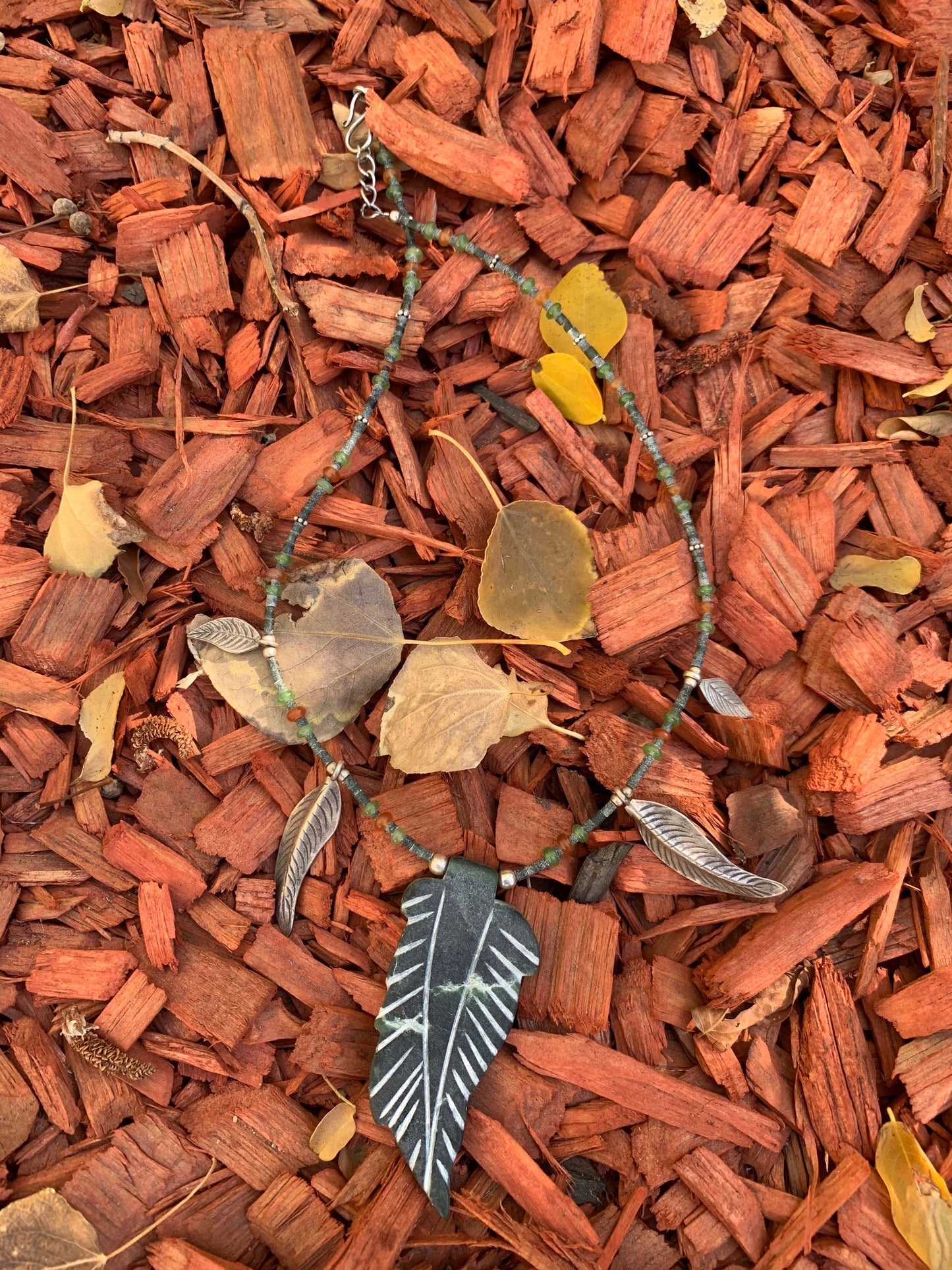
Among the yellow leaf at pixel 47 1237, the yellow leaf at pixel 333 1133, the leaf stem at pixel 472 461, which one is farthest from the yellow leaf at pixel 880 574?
the yellow leaf at pixel 47 1237

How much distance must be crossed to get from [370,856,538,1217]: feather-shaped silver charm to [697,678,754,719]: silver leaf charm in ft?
1.71

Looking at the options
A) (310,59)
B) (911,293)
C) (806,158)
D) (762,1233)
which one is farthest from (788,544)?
(310,59)

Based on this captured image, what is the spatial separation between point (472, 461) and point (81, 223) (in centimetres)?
88

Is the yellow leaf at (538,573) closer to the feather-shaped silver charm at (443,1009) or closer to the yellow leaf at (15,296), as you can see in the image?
the feather-shaped silver charm at (443,1009)

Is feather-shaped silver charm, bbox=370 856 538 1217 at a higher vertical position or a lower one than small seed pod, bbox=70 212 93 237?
lower

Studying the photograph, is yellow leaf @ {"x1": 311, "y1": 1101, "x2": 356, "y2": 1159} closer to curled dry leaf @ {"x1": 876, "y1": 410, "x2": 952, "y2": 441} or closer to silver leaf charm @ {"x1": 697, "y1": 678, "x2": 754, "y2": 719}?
silver leaf charm @ {"x1": 697, "y1": 678, "x2": 754, "y2": 719}

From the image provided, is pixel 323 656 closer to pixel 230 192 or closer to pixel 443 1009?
pixel 443 1009

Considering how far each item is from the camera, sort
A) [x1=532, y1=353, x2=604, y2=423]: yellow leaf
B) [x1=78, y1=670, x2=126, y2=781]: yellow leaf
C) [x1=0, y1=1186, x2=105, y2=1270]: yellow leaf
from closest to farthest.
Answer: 1. [x1=0, y1=1186, x2=105, y2=1270]: yellow leaf
2. [x1=78, y1=670, x2=126, y2=781]: yellow leaf
3. [x1=532, y1=353, x2=604, y2=423]: yellow leaf

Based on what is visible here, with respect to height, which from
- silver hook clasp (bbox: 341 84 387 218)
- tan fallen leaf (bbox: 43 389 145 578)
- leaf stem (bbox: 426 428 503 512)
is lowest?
tan fallen leaf (bbox: 43 389 145 578)

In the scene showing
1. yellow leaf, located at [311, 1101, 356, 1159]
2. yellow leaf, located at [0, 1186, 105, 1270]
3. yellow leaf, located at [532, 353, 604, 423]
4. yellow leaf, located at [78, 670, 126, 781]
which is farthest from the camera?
yellow leaf, located at [532, 353, 604, 423]

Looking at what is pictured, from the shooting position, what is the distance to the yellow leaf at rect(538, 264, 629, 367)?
5.87 feet

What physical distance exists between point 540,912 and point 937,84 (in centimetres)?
180

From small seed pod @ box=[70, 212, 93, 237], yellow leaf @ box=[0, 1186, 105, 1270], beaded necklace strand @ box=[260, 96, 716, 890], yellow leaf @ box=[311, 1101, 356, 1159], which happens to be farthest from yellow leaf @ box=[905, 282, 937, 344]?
yellow leaf @ box=[0, 1186, 105, 1270]

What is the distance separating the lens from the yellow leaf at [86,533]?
65.1 inches
